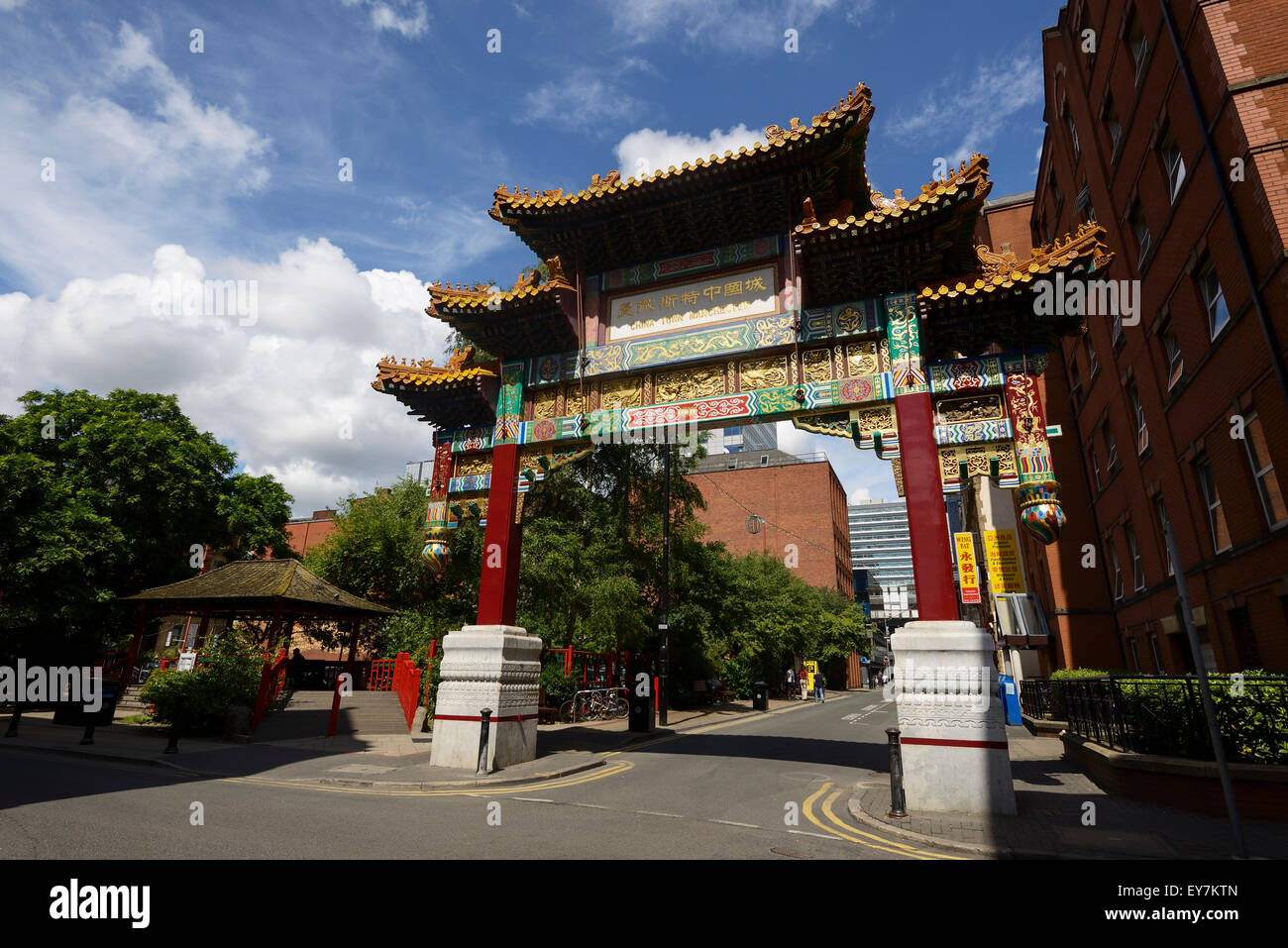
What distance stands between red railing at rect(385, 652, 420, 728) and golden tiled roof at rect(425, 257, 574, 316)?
10908 mm

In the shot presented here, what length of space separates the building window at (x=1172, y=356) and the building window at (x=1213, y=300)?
1830 millimetres

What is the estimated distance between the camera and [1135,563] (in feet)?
64.5

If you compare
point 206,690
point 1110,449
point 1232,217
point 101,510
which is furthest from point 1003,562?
point 101,510

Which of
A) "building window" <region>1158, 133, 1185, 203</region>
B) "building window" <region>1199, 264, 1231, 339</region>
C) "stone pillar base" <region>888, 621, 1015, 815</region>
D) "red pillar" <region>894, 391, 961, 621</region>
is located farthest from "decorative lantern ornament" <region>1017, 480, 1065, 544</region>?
"building window" <region>1158, 133, 1185, 203</region>

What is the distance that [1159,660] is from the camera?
17.7m

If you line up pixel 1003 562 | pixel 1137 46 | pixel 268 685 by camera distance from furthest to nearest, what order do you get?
pixel 1003 562 → pixel 1137 46 → pixel 268 685

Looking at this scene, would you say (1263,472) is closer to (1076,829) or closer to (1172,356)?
(1172,356)

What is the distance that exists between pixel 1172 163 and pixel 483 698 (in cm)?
1938

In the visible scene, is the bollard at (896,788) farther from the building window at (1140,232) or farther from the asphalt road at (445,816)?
the building window at (1140,232)

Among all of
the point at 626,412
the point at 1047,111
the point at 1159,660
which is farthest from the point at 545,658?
the point at 1047,111

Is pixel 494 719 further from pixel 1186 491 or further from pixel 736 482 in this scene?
pixel 736 482

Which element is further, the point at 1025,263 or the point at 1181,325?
the point at 1181,325

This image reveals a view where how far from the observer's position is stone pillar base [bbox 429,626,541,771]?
441 inches
